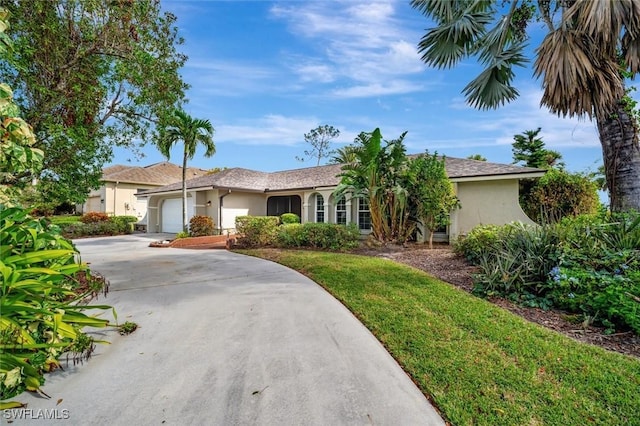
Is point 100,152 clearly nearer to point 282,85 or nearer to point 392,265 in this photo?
point 282,85

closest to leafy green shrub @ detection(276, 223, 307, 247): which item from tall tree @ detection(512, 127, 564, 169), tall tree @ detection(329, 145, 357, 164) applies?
tall tree @ detection(329, 145, 357, 164)

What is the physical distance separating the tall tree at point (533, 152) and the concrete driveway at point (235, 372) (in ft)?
82.8

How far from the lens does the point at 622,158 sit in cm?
668

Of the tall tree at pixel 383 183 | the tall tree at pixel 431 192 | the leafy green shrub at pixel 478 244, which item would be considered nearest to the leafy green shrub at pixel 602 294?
the leafy green shrub at pixel 478 244

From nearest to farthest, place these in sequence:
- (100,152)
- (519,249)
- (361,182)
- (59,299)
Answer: (59,299) < (519,249) < (100,152) < (361,182)

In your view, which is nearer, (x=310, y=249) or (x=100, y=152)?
(x=100, y=152)

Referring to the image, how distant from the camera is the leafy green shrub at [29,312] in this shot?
94.0 inches

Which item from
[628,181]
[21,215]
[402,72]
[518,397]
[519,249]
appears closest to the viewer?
[518,397]

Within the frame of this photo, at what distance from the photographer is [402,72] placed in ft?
33.8

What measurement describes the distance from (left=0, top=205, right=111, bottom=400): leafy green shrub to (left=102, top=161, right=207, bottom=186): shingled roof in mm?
26930

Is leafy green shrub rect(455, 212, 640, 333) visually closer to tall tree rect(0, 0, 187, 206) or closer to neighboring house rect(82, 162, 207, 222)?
tall tree rect(0, 0, 187, 206)

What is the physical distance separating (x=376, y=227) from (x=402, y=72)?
230 inches

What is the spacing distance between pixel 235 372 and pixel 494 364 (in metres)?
2.76

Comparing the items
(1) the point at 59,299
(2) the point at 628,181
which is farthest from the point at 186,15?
(2) the point at 628,181
